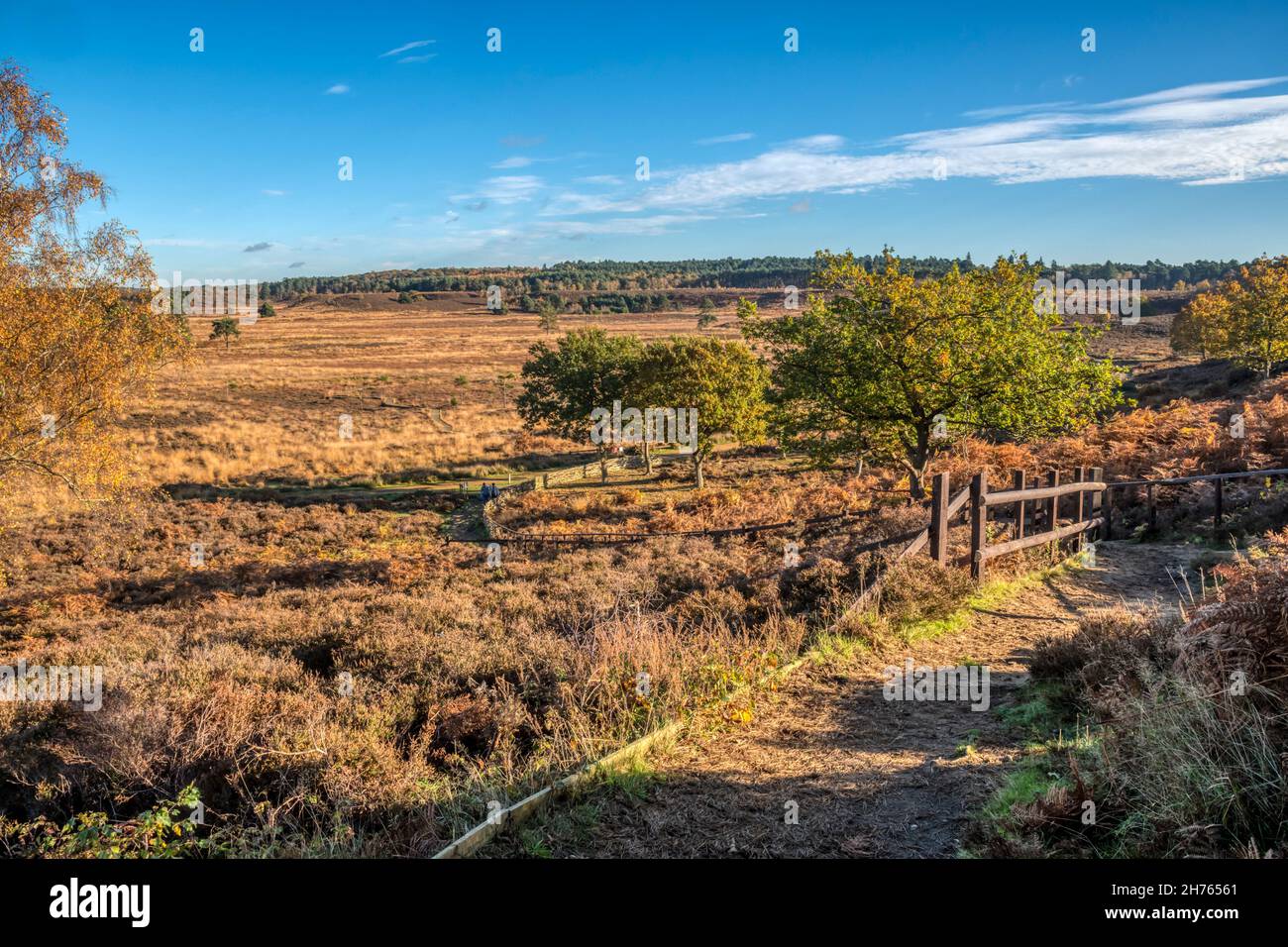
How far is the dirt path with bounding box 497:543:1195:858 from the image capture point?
468 centimetres

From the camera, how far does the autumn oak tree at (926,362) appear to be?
15.7m

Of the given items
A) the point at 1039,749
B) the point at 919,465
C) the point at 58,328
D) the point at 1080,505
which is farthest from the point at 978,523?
the point at 58,328

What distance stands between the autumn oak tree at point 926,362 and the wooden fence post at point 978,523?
551cm

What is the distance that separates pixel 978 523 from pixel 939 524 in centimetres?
89

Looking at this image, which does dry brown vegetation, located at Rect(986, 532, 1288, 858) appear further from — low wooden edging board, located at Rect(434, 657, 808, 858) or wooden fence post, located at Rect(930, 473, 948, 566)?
wooden fence post, located at Rect(930, 473, 948, 566)

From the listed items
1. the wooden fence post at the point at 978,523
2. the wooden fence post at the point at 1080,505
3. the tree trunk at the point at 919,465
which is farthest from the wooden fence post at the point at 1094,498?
the wooden fence post at the point at 978,523

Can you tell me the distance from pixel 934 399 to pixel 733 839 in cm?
1353

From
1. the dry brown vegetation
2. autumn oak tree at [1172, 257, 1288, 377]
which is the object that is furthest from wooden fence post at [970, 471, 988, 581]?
autumn oak tree at [1172, 257, 1288, 377]

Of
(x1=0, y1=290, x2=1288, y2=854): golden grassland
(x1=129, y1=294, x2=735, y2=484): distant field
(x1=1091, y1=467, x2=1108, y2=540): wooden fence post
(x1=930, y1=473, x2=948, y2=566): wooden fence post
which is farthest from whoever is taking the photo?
(x1=129, y1=294, x2=735, y2=484): distant field

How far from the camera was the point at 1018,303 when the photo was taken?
16.4 meters

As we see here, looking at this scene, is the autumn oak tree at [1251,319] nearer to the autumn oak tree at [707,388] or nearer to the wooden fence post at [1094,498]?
the autumn oak tree at [707,388]

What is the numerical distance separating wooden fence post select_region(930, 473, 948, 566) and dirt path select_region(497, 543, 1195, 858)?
191cm

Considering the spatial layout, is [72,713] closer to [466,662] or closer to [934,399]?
[466,662]
